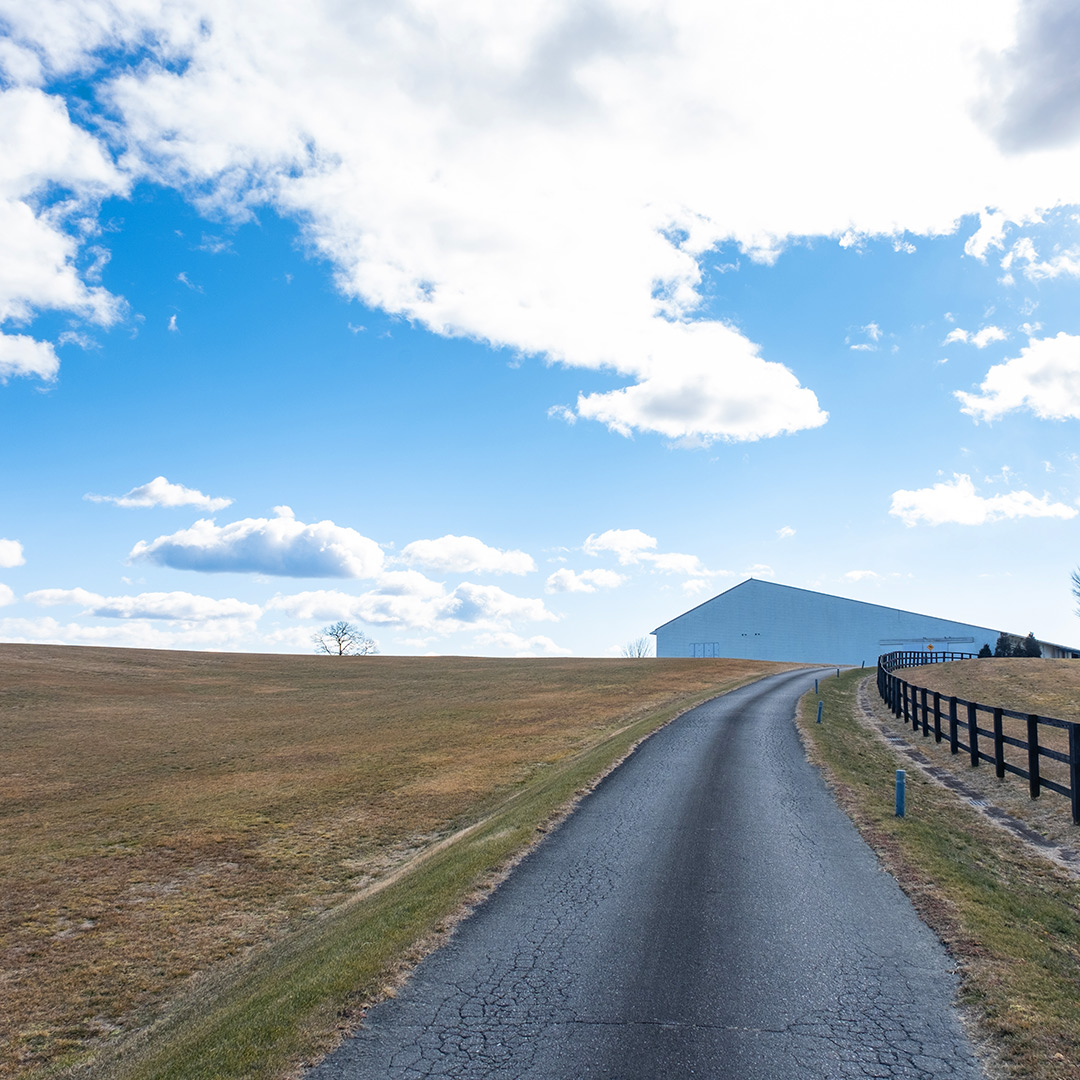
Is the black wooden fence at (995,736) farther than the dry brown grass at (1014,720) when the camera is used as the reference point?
No

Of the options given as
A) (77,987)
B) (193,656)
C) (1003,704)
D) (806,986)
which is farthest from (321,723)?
(193,656)

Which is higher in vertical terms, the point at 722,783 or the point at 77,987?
the point at 722,783

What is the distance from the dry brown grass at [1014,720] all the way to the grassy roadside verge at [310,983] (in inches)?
395

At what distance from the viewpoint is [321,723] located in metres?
36.4

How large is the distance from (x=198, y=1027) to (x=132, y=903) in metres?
6.31

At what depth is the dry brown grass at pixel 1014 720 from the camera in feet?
47.5

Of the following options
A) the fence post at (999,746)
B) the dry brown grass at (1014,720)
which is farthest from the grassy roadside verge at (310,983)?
the fence post at (999,746)

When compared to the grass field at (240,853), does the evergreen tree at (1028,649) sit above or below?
above

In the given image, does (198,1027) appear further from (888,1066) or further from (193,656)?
(193,656)

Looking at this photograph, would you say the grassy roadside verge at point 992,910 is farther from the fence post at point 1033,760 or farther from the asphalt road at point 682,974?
the fence post at point 1033,760

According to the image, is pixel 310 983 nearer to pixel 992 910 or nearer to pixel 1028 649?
pixel 992 910

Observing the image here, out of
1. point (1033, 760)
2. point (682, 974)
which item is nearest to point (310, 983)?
Result: point (682, 974)

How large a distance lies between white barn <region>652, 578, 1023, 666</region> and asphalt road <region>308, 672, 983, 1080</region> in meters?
81.3

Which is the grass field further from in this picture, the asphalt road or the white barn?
the white barn
